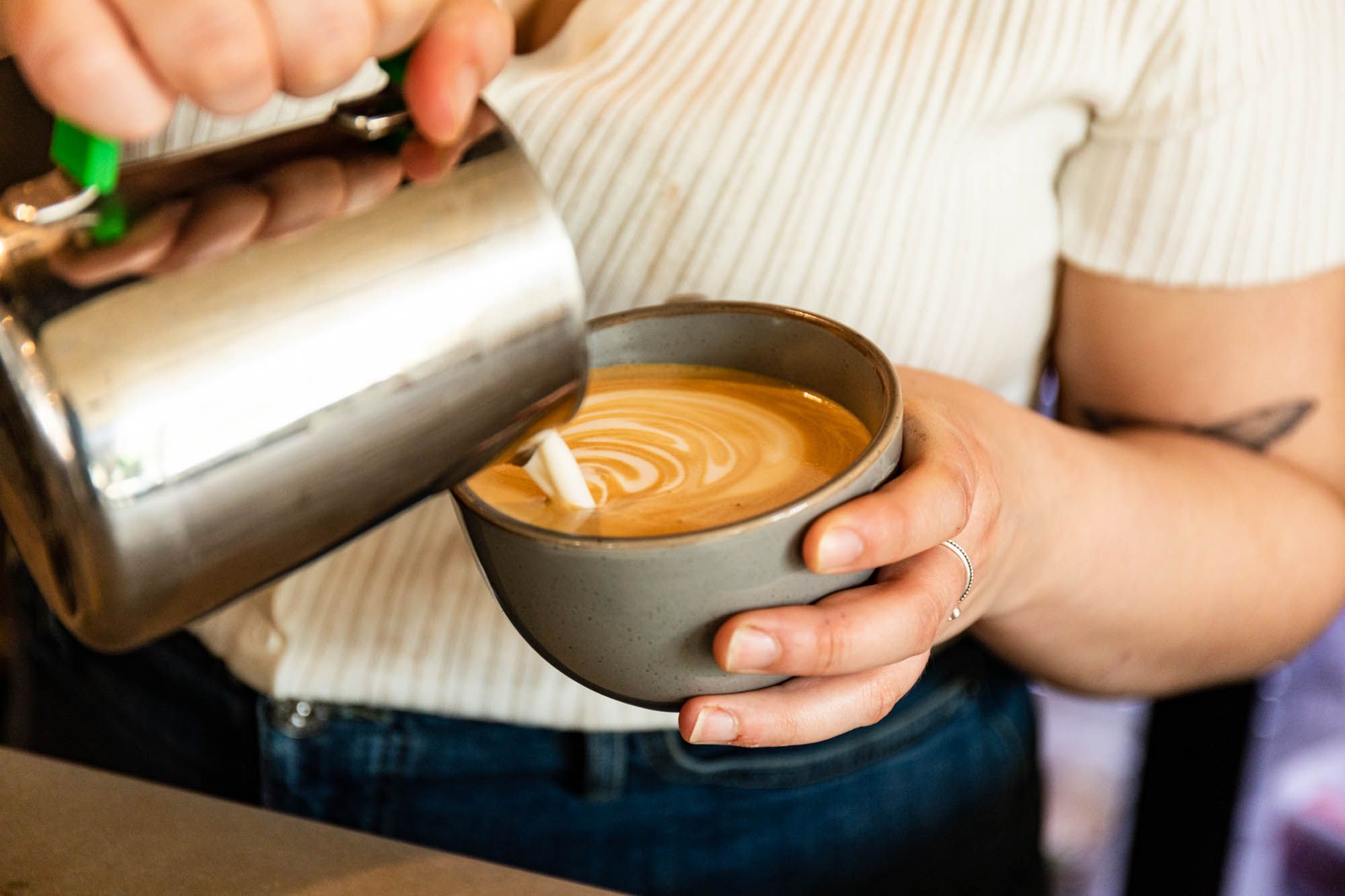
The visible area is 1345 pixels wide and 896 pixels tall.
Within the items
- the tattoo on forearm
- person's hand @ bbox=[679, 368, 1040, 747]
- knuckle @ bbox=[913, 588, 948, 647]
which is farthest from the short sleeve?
knuckle @ bbox=[913, 588, 948, 647]

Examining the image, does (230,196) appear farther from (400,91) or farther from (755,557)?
(755,557)

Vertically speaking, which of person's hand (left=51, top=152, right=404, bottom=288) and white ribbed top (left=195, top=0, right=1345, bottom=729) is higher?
person's hand (left=51, top=152, right=404, bottom=288)

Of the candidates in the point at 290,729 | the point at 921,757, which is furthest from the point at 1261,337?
the point at 290,729

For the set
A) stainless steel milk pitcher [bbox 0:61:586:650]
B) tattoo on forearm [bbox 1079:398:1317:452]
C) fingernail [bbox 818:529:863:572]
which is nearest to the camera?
stainless steel milk pitcher [bbox 0:61:586:650]

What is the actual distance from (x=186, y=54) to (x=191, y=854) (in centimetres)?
40

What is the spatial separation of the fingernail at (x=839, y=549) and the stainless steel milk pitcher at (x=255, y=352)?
13 centimetres

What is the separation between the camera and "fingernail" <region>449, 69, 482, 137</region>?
47cm

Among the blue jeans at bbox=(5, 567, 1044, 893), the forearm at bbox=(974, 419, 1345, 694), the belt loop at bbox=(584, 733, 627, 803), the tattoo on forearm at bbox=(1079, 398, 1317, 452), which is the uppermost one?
the tattoo on forearm at bbox=(1079, 398, 1317, 452)

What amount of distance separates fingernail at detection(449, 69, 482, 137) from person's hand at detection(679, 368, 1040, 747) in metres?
0.23

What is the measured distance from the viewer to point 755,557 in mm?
499

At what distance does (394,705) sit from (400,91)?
54cm

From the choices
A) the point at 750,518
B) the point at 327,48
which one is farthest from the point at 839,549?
the point at 327,48

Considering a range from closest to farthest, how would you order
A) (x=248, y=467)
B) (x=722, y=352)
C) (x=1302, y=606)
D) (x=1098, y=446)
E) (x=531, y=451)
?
(x=248, y=467) → (x=531, y=451) → (x=722, y=352) → (x=1098, y=446) → (x=1302, y=606)

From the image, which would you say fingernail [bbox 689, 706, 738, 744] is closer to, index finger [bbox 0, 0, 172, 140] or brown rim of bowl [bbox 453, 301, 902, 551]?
brown rim of bowl [bbox 453, 301, 902, 551]
